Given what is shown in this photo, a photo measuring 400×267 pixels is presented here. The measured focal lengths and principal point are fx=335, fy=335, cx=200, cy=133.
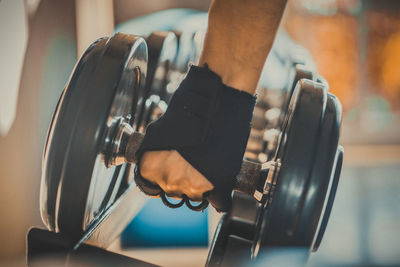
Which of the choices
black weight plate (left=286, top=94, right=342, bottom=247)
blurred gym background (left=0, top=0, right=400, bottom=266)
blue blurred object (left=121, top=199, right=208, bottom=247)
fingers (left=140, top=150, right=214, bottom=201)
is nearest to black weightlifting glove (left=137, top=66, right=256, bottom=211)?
fingers (left=140, top=150, right=214, bottom=201)

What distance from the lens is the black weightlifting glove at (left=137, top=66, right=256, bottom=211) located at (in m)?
0.46

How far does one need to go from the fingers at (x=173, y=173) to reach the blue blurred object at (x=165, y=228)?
1076 millimetres

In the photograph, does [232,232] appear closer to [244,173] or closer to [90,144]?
[244,173]

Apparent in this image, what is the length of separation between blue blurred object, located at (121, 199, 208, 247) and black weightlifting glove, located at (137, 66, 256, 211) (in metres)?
1.10

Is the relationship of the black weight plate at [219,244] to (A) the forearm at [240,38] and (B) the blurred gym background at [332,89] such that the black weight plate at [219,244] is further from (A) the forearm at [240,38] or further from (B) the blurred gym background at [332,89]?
(B) the blurred gym background at [332,89]

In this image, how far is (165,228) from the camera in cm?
163

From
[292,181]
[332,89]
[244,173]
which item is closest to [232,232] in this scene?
[244,173]

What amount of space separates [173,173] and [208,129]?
81mm

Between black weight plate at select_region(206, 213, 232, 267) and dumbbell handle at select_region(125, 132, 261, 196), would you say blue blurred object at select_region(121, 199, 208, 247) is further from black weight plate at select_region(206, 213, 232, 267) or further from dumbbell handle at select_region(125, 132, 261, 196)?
dumbbell handle at select_region(125, 132, 261, 196)

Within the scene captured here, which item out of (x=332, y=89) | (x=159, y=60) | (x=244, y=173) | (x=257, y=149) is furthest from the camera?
(x=332, y=89)

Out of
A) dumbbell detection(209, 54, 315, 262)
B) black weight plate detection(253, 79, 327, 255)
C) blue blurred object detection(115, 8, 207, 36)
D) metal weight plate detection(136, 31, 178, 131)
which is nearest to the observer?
black weight plate detection(253, 79, 327, 255)

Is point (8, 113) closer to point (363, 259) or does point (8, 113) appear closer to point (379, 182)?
point (363, 259)

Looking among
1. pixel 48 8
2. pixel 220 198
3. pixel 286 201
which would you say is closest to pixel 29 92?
pixel 48 8

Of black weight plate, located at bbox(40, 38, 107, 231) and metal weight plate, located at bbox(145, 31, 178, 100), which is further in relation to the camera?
metal weight plate, located at bbox(145, 31, 178, 100)
